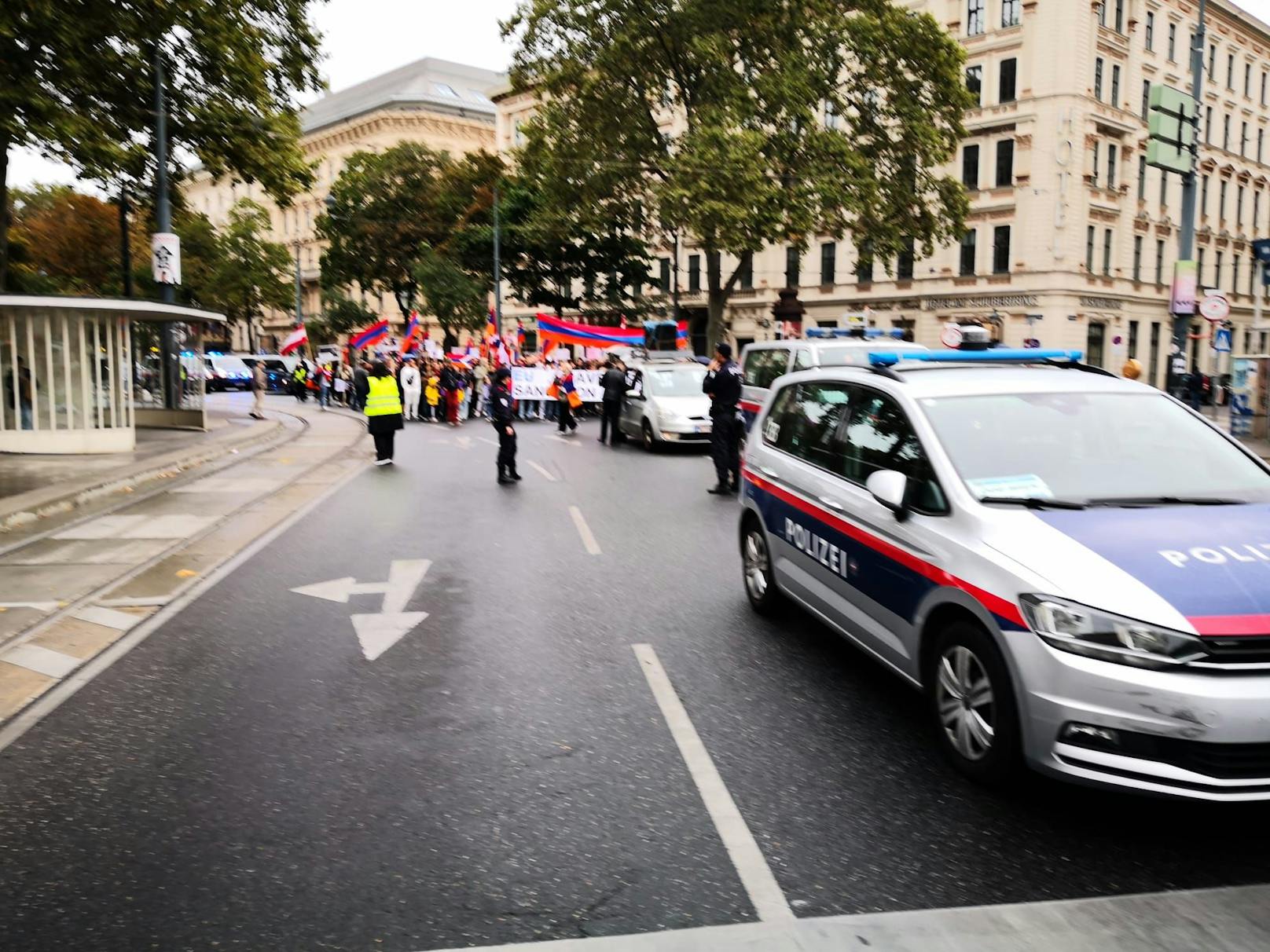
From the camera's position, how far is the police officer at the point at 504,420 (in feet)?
48.3

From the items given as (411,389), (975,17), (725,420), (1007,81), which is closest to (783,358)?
(725,420)

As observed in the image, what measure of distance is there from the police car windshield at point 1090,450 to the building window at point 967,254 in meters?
44.0

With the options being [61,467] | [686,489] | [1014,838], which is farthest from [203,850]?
[61,467]

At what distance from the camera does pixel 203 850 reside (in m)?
3.79

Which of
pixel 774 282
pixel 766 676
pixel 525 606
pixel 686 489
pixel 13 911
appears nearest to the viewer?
pixel 13 911

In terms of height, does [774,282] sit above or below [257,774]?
above

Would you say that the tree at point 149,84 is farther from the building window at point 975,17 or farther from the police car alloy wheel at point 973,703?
the building window at point 975,17

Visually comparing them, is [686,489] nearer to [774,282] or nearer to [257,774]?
[257,774]

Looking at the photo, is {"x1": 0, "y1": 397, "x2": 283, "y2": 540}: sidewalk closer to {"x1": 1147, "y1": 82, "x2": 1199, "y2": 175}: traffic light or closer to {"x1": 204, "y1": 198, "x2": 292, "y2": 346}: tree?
{"x1": 1147, "y1": 82, "x2": 1199, "y2": 175}: traffic light

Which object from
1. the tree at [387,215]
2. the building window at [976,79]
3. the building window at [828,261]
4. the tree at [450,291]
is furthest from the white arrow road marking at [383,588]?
the tree at [387,215]

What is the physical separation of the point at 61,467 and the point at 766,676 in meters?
13.8

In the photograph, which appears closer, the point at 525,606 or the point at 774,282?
the point at 525,606

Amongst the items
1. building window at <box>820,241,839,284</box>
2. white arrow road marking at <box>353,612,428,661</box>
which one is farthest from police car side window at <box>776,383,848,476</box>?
building window at <box>820,241,839,284</box>

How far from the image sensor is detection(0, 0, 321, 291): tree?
2052 cm
